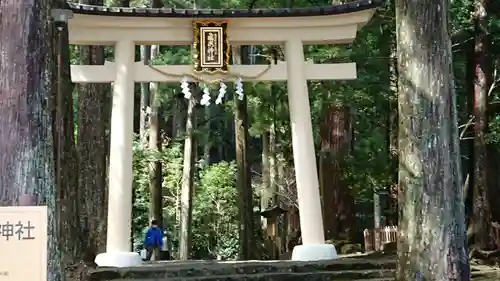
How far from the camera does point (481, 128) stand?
42.1 ft

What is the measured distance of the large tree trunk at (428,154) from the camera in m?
6.58

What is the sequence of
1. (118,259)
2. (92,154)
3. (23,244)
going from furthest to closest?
(92,154)
(118,259)
(23,244)

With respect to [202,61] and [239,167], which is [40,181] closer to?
[202,61]

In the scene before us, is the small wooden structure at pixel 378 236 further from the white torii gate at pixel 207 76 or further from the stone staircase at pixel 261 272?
the stone staircase at pixel 261 272

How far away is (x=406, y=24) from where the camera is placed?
7039mm

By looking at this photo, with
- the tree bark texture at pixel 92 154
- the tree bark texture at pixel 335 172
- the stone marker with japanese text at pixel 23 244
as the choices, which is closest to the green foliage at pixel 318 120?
the tree bark texture at pixel 335 172

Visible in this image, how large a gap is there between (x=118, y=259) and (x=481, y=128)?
7313mm

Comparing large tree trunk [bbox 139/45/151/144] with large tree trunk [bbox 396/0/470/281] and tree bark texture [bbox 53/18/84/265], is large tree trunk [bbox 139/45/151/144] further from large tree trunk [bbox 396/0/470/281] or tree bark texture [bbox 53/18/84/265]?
large tree trunk [bbox 396/0/470/281]

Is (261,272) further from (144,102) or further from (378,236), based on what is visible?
(144,102)

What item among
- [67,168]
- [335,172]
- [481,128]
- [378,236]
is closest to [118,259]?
[67,168]

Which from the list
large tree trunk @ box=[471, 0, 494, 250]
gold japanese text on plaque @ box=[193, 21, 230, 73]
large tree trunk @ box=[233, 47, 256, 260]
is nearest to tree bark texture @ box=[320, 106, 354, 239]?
large tree trunk @ box=[233, 47, 256, 260]

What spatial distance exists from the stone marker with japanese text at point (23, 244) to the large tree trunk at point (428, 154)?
4.12 meters

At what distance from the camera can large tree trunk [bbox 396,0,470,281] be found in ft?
21.6

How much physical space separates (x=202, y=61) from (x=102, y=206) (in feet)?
9.30
